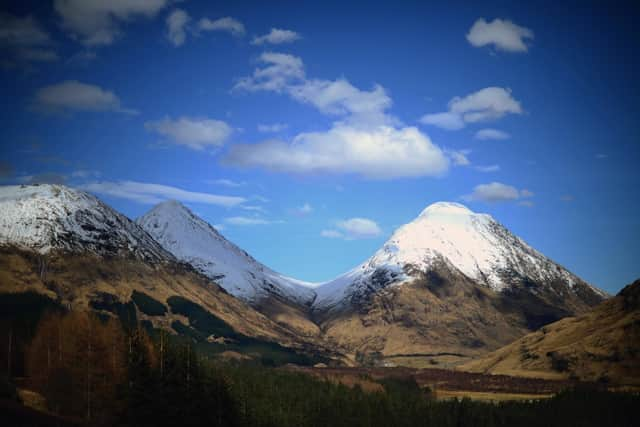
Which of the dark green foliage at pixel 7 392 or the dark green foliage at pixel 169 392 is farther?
the dark green foliage at pixel 169 392

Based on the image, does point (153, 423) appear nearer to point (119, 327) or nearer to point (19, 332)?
point (119, 327)

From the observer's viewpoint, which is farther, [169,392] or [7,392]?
[169,392]

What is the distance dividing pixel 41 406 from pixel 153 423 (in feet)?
64.6

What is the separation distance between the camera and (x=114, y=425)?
107 meters

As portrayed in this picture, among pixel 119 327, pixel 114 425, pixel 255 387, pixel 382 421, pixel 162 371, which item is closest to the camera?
pixel 114 425

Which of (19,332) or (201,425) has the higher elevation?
(19,332)

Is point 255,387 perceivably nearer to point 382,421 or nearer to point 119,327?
point 382,421

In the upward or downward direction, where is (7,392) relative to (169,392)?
upward

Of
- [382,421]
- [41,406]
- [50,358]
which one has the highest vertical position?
[50,358]

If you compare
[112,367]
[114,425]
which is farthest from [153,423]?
[112,367]

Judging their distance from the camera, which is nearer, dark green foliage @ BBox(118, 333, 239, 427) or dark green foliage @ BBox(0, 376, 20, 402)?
Result: dark green foliage @ BBox(0, 376, 20, 402)

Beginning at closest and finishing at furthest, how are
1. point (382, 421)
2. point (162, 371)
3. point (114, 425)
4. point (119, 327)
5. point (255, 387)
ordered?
point (114, 425)
point (162, 371)
point (119, 327)
point (382, 421)
point (255, 387)

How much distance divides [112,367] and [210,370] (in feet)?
156

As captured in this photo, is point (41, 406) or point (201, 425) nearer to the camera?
point (41, 406)
